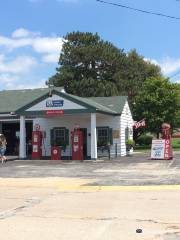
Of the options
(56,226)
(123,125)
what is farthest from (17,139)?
(56,226)

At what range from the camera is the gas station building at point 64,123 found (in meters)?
32.5

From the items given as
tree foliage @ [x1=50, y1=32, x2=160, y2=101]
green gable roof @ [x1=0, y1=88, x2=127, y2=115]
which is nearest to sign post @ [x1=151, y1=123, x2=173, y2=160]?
green gable roof @ [x1=0, y1=88, x2=127, y2=115]

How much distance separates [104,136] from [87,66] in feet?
87.1

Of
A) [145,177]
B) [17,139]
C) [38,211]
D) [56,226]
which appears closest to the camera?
[56,226]

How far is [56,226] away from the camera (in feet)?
34.6

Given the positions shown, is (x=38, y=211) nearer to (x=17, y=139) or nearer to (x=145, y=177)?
(x=145, y=177)

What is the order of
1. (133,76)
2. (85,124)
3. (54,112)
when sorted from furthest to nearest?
(133,76)
(85,124)
(54,112)

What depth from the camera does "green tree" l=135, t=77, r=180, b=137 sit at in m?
49.8

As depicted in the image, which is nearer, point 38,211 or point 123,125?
point 38,211

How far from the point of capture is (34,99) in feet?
129

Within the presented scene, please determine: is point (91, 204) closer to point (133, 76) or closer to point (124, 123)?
point (124, 123)

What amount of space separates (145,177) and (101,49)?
40.7m

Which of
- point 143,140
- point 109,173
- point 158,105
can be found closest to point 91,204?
point 109,173

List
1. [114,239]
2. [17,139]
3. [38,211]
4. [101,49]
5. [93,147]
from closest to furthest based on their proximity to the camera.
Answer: [114,239], [38,211], [93,147], [17,139], [101,49]
